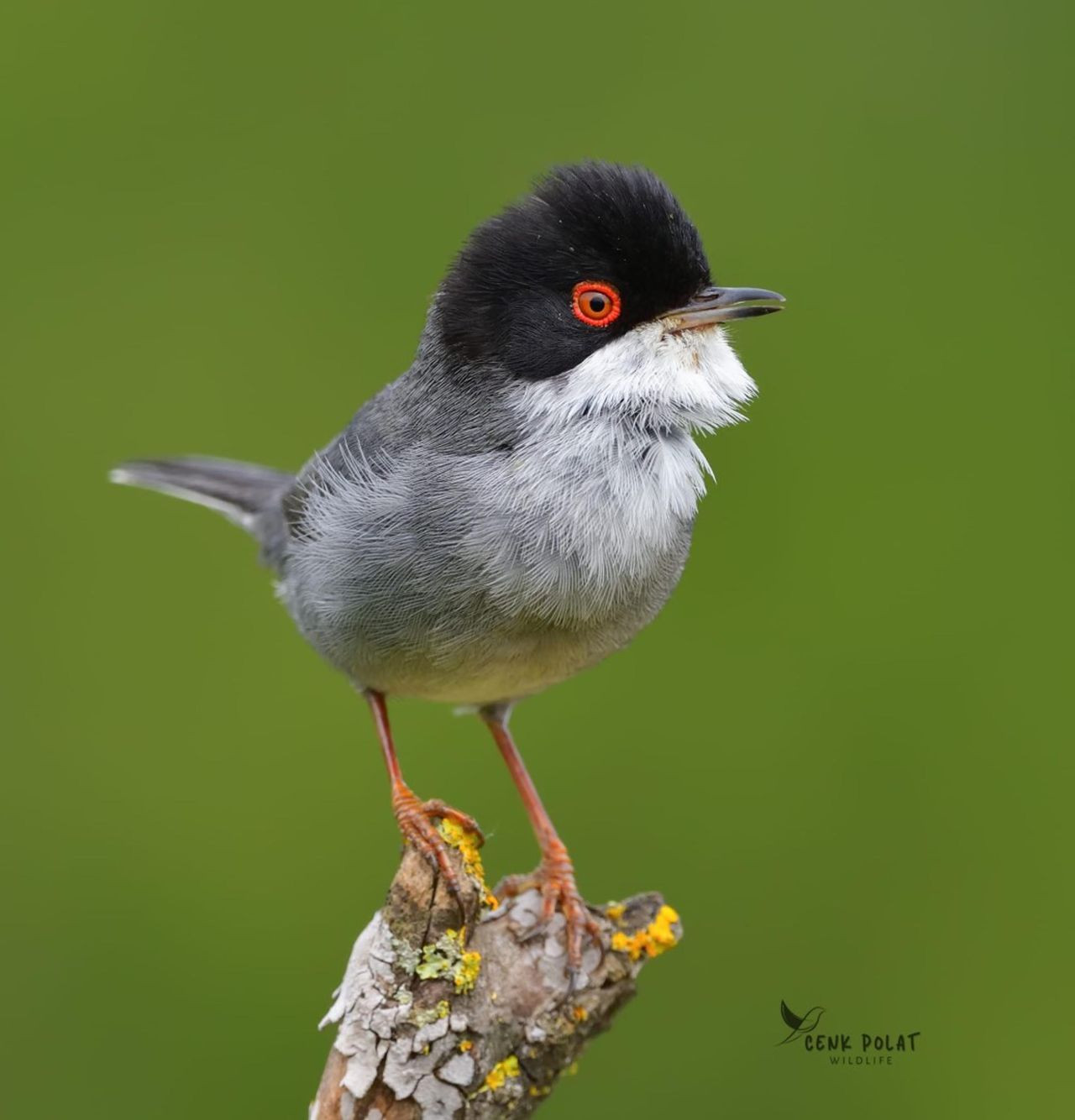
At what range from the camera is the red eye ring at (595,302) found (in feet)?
12.6

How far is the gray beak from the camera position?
12.7 ft

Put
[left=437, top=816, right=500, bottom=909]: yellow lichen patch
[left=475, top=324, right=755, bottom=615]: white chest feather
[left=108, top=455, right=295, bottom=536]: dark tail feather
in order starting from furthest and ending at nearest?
[left=108, top=455, right=295, bottom=536]: dark tail feather
[left=475, top=324, right=755, bottom=615]: white chest feather
[left=437, top=816, right=500, bottom=909]: yellow lichen patch

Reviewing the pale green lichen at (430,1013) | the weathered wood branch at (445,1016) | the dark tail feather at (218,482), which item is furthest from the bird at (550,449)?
the dark tail feather at (218,482)

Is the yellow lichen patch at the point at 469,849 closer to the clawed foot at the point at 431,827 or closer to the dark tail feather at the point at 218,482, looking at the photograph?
the clawed foot at the point at 431,827

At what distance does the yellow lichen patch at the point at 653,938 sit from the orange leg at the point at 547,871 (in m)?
0.08

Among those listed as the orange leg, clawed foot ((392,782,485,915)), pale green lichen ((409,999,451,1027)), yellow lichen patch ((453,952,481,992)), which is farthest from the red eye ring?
pale green lichen ((409,999,451,1027))

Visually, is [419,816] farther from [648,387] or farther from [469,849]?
[648,387]

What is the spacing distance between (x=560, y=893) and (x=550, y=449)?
128cm

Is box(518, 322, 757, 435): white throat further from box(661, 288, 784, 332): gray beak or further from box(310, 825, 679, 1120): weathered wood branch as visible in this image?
box(310, 825, 679, 1120): weathered wood branch

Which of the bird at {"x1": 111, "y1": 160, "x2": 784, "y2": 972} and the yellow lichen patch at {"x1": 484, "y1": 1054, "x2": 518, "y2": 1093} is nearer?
the yellow lichen patch at {"x1": 484, "y1": 1054, "x2": 518, "y2": 1093}

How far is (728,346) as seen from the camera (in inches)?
159

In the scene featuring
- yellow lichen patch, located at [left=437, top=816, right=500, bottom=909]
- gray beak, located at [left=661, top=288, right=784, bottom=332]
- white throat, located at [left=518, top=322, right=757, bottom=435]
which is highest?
gray beak, located at [left=661, top=288, right=784, bottom=332]

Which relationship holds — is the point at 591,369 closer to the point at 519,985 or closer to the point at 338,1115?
the point at 519,985

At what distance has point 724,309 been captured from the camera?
386 cm
